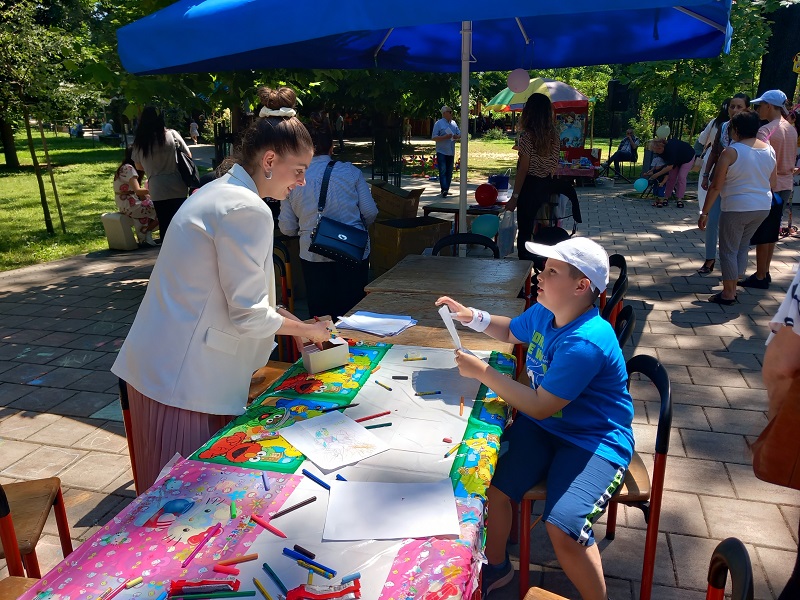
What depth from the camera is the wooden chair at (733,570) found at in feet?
4.14

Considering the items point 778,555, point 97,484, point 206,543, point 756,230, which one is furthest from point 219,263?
point 756,230

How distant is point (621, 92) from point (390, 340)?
17892mm

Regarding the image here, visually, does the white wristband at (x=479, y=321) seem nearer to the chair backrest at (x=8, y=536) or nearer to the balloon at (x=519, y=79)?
the chair backrest at (x=8, y=536)

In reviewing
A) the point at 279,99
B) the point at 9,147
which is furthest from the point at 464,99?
the point at 9,147

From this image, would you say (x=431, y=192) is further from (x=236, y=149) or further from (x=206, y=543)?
(x=206, y=543)

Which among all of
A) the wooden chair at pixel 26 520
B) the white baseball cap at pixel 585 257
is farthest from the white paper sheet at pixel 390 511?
the wooden chair at pixel 26 520

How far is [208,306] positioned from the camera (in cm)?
209

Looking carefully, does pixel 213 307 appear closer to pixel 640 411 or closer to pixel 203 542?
pixel 203 542

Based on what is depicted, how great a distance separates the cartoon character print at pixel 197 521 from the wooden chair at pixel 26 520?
0.68 m

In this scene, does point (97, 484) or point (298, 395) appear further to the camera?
point (97, 484)

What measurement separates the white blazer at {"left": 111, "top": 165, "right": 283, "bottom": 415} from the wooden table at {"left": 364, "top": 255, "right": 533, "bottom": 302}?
1.62m

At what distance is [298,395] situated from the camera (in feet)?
7.57

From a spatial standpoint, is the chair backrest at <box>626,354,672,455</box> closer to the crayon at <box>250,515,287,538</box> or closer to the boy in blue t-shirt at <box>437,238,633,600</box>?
the boy in blue t-shirt at <box>437,238,633,600</box>

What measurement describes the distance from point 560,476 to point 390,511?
33.8 inches
